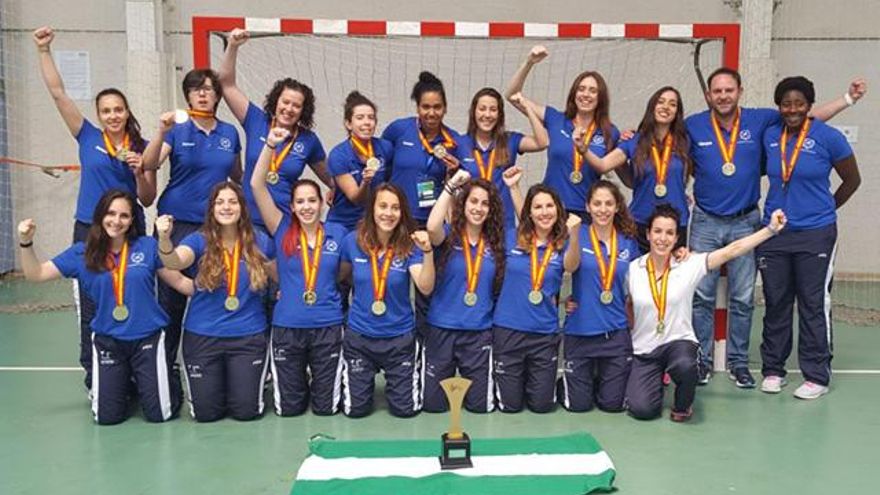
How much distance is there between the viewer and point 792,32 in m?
8.60

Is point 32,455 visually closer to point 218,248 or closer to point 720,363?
point 218,248

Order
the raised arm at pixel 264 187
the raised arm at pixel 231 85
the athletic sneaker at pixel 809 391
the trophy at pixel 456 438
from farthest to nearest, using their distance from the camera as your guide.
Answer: the raised arm at pixel 231 85 → the athletic sneaker at pixel 809 391 → the raised arm at pixel 264 187 → the trophy at pixel 456 438

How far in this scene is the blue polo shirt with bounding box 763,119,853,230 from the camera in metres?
4.48

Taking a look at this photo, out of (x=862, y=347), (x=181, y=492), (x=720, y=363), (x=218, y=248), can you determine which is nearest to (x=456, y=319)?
(x=218, y=248)

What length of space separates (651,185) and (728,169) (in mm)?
456

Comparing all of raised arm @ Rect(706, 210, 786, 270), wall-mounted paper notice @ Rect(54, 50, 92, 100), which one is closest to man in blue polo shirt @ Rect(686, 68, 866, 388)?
raised arm @ Rect(706, 210, 786, 270)

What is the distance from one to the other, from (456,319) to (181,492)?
1.67 m

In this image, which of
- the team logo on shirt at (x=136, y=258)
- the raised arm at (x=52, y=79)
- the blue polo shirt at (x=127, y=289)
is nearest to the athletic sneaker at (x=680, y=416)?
the blue polo shirt at (x=127, y=289)

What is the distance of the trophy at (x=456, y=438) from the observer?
338 centimetres

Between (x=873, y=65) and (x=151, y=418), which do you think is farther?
(x=873, y=65)

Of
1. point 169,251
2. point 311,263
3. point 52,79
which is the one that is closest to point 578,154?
point 311,263

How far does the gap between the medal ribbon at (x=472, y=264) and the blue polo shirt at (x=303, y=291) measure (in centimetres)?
69

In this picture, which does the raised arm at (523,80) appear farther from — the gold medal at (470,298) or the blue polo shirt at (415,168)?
the gold medal at (470,298)

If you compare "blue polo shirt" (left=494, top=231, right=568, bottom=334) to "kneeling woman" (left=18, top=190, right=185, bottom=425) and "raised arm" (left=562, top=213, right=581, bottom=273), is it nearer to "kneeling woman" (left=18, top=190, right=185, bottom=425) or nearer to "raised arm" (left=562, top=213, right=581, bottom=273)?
"raised arm" (left=562, top=213, right=581, bottom=273)
